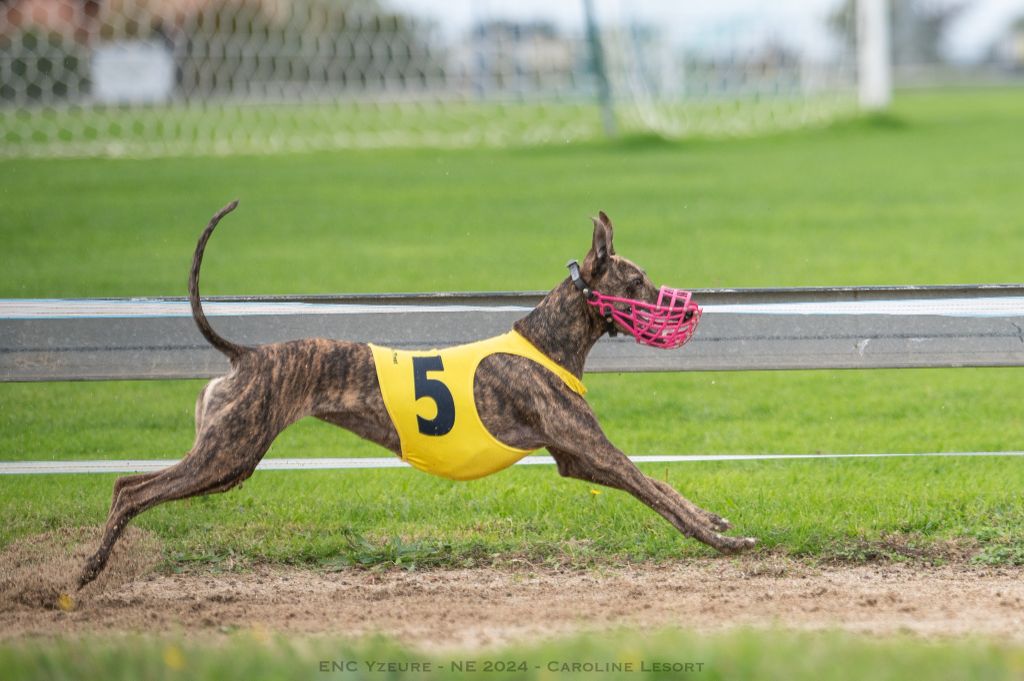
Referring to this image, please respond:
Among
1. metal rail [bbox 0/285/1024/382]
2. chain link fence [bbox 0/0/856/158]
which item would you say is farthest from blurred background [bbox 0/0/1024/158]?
metal rail [bbox 0/285/1024/382]

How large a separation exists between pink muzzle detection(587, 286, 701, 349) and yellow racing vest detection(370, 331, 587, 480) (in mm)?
269

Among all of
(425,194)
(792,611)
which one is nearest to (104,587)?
(792,611)

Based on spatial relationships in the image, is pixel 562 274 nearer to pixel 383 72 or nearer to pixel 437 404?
pixel 437 404

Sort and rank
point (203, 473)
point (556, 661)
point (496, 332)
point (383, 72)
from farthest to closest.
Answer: point (383, 72)
point (496, 332)
point (203, 473)
point (556, 661)

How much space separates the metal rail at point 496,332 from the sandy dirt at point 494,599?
0.78 meters

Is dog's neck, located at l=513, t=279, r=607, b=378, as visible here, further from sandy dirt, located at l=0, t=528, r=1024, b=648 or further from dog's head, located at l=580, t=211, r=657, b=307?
sandy dirt, located at l=0, t=528, r=1024, b=648

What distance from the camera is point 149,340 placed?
586 centimetres

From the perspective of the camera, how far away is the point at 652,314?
486 cm

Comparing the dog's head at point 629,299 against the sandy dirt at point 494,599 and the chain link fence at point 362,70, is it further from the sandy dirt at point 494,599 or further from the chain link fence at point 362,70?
the chain link fence at point 362,70

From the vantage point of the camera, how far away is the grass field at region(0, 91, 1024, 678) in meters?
5.75

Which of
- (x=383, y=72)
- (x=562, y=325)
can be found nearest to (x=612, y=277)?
(x=562, y=325)

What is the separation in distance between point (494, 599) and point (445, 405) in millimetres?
722

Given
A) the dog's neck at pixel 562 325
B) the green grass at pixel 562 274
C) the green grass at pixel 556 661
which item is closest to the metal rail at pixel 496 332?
the green grass at pixel 562 274

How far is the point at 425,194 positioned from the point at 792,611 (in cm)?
1379
